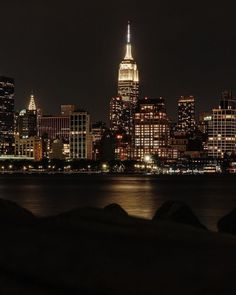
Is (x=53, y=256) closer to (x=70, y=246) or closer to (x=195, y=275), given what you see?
(x=70, y=246)

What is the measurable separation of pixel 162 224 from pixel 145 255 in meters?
0.54

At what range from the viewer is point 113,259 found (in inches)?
115

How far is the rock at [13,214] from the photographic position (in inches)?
136

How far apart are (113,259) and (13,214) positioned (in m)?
0.87

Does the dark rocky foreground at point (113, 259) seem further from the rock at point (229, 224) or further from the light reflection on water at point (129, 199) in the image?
the light reflection on water at point (129, 199)

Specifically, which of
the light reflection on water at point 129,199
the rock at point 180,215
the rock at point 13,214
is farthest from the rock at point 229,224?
the light reflection on water at point 129,199

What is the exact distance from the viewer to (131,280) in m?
2.82

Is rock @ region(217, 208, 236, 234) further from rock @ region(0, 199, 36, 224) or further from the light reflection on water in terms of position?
the light reflection on water

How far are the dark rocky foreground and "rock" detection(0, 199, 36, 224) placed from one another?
0.11m

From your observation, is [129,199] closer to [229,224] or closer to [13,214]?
[229,224]

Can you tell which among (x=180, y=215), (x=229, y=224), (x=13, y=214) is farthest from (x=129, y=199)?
(x=13, y=214)

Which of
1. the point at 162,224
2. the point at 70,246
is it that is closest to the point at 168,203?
the point at 162,224

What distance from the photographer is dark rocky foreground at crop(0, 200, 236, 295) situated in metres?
2.77

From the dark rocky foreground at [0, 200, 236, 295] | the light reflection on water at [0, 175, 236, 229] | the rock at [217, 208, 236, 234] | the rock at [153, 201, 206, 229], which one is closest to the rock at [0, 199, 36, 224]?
the dark rocky foreground at [0, 200, 236, 295]
